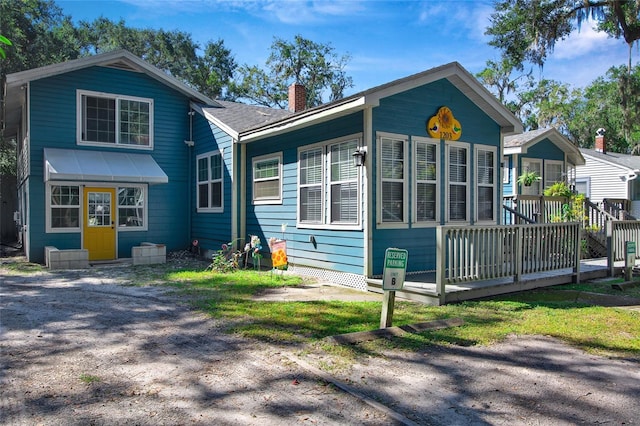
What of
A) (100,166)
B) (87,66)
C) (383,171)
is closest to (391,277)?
(383,171)

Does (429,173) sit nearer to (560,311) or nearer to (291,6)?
(560,311)

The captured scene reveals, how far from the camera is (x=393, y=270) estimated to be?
546 cm

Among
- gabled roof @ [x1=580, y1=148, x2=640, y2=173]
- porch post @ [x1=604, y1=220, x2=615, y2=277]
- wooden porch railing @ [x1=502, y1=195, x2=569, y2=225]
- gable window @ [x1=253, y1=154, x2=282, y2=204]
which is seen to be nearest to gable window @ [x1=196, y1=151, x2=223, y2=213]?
gable window @ [x1=253, y1=154, x2=282, y2=204]

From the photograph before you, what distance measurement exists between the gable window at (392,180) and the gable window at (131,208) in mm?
8118

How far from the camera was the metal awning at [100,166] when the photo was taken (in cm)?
1134

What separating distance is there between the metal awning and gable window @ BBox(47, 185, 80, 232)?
0.85 meters

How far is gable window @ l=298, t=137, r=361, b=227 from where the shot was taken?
28.5 ft

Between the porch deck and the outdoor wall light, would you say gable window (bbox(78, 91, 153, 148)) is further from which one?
the porch deck

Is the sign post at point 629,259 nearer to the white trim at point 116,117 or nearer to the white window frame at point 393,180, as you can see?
the white window frame at point 393,180

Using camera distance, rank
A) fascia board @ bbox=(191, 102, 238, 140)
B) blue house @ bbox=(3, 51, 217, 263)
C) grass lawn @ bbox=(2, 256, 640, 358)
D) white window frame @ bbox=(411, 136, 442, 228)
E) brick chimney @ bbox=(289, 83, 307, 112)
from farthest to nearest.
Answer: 1. brick chimney @ bbox=(289, 83, 307, 112)
2. blue house @ bbox=(3, 51, 217, 263)
3. fascia board @ bbox=(191, 102, 238, 140)
4. white window frame @ bbox=(411, 136, 442, 228)
5. grass lawn @ bbox=(2, 256, 640, 358)

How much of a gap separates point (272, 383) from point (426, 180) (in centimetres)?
598

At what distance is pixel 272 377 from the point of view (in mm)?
4125

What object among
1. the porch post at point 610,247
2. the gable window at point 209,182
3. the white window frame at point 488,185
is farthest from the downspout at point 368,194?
the gable window at point 209,182

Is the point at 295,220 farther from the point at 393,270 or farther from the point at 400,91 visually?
the point at 393,270
